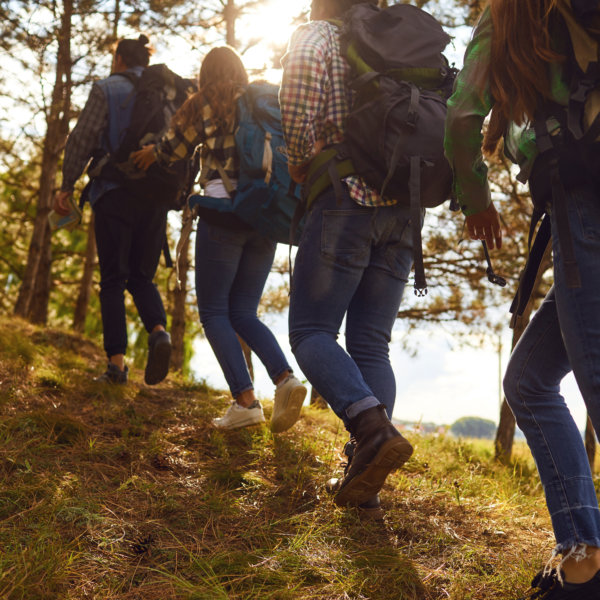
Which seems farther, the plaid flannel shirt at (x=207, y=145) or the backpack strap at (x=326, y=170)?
the plaid flannel shirt at (x=207, y=145)

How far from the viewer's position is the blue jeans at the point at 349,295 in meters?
2.51

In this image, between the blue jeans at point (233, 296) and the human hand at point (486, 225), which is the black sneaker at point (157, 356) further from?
the human hand at point (486, 225)

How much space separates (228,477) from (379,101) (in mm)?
1810

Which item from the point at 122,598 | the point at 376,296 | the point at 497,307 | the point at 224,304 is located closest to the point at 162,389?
the point at 224,304

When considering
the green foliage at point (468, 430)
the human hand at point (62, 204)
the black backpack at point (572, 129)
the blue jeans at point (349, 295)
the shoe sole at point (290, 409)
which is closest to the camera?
the black backpack at point (572, 129)

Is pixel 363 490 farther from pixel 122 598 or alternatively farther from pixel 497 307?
pixel 497 307

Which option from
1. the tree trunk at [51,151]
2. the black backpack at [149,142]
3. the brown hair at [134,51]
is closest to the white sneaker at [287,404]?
the black backpack at [149,142]

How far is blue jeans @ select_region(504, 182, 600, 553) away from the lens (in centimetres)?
169

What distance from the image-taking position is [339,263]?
2.55m

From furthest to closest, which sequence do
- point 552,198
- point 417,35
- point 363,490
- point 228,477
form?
point 228,477 → point 417,35 → point 363,490 → point 552,198

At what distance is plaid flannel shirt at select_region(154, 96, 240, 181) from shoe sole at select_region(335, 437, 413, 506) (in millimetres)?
1897

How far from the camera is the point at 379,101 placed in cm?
246

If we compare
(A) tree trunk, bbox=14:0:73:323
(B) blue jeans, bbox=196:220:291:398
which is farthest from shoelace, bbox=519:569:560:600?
(A) tree trunk, bbox=14:0:73:323

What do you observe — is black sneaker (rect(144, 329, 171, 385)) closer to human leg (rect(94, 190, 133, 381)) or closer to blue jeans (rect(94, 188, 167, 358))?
blue jeans (rect(94, 188, 167, 358))
